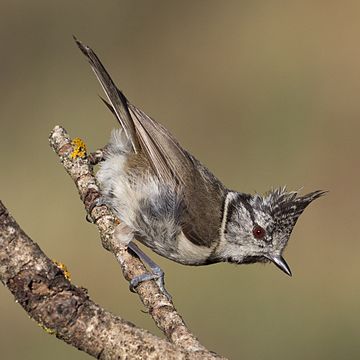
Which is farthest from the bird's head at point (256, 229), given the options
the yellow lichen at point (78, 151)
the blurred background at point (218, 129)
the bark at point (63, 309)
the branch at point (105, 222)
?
the bark at point (63, 309)

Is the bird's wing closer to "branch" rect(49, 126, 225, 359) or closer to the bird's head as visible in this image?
the bird's head

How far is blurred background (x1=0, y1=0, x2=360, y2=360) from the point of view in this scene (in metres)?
6.46

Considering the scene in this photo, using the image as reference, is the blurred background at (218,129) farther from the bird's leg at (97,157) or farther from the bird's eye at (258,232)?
the bird's leg at (97,157)

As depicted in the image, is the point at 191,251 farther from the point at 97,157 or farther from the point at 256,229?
the point at 97,157

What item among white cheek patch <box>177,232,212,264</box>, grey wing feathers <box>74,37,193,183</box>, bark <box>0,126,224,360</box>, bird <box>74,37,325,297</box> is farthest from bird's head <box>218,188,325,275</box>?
bark <box>0,126,224,360</box>

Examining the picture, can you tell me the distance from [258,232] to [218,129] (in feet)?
12.5

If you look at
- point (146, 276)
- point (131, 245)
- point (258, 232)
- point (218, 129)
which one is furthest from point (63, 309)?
point (218, 129)

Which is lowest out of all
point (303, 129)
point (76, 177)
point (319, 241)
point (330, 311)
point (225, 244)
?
point (76, 177)

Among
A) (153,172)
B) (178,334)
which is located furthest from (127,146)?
(178,334)

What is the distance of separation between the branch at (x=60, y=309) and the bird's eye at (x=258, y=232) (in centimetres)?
213

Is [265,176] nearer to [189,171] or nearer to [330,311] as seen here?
[330,311]

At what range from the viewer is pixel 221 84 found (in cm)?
843

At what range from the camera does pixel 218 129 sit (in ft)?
26.2

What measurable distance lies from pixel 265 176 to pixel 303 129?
28.0 inches
